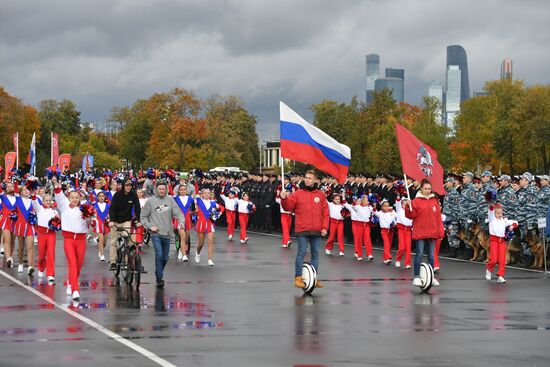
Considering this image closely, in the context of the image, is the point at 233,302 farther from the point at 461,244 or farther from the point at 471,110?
the point at 471,110

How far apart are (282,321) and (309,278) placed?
325cm

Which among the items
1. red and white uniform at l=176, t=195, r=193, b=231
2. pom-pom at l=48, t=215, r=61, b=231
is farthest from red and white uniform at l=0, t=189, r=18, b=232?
pom-pom at l=48, t=215, r=61, b=231

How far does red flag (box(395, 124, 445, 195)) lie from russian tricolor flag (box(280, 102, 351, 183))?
931 millimetres

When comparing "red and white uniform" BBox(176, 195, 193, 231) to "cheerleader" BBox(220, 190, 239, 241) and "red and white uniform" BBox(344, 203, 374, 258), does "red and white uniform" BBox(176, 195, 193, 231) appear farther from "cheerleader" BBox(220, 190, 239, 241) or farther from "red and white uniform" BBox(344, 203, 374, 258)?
"cheerleader" BBox(220, 190, 239, 241)

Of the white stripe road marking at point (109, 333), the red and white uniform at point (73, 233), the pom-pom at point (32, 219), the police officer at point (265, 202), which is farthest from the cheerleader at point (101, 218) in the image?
the police officer at point (265, 202)

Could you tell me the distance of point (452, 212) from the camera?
2633 centimetres

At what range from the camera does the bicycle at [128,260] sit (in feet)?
62.2

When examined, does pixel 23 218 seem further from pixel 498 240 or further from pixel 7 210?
pixel 498 240

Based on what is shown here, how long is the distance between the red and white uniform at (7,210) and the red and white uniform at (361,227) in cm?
772

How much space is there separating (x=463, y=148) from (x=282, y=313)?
277 ft

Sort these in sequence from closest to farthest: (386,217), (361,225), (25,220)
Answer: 1. (25,220)
2. (386,217)
3. (361,225)

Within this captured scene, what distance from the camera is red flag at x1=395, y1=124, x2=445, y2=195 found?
19.2 m

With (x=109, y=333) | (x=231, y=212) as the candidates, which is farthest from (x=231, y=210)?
(x=109, y=333)

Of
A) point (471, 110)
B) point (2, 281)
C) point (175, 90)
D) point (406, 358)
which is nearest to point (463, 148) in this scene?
point (471, 110)
